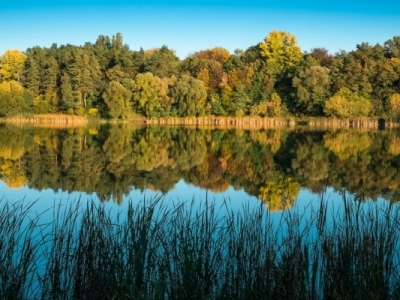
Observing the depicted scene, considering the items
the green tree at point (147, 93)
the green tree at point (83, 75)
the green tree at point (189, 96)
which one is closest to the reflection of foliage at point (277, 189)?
the green tree at point (189, 96)

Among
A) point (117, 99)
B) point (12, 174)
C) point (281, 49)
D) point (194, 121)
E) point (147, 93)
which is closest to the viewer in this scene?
point (12, 174)

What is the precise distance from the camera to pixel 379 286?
403cm

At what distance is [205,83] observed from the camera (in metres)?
55.4

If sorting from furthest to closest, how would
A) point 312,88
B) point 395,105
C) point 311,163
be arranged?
1. point 312,88
2. point 395,105
3. point 311,163

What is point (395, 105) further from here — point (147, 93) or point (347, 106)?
point (147, 93)

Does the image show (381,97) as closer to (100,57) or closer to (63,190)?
(100,57)

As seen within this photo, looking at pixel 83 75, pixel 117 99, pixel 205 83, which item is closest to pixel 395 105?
pixel 205 83

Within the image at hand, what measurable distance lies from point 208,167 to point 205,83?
40.1m

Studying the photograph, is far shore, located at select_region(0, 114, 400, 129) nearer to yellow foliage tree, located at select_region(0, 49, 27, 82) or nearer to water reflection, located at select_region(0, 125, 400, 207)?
yellow foliage tree, located at select_region(0, 49, 27, 82)

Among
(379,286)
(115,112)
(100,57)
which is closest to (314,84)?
(115,112)

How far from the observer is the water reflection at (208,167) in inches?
463

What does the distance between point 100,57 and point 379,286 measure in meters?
57.0

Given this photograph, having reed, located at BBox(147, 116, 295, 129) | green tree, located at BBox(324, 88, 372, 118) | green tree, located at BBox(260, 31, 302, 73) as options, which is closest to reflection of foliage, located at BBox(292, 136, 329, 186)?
green tree, located at BBox(324, 88, 372, 118)

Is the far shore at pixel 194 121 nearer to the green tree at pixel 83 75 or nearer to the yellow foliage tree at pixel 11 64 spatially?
the green tree at pixel 83 75
